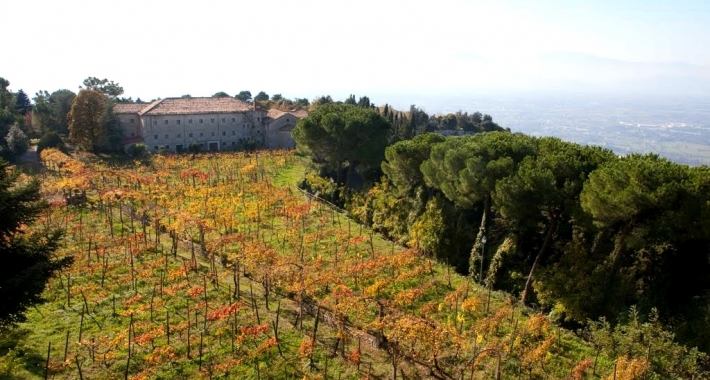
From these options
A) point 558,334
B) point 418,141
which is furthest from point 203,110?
point 558,334

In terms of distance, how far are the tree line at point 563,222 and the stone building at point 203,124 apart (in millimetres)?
29522

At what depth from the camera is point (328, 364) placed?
1452 cm

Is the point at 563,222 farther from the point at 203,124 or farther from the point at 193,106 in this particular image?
the point at 193,106

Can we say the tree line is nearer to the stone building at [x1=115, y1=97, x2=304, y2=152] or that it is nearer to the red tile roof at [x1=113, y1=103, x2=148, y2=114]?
the stone building at [x1=115, y1=97, x2=304, y2=152]

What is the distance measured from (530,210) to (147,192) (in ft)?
Result: 79.6

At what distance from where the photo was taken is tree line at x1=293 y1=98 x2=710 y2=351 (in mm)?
16469

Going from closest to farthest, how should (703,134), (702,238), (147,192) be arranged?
(702,238), (147,192), (703,134)

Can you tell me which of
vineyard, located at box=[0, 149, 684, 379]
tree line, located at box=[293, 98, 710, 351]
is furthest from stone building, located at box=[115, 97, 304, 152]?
tree line, located at box=[293, 98, 710, 351]

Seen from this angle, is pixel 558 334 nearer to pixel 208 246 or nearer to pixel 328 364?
pixel 328 364

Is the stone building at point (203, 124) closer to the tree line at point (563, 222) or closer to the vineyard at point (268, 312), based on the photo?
the vineyard at point (268, 312)

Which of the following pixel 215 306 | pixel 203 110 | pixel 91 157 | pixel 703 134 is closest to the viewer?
pixel 215 306

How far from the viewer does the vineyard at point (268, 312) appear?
46.8 feet

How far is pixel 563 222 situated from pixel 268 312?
42.1 feet

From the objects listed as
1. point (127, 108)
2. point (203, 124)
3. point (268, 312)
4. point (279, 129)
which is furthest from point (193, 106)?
point (268, 312)
